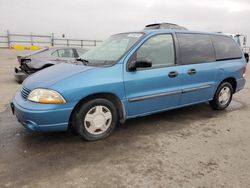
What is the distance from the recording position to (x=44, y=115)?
3355mm

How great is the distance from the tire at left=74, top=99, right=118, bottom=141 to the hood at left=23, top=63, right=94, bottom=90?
512mm

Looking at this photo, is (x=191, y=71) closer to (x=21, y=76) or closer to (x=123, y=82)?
(x=123, y=82)

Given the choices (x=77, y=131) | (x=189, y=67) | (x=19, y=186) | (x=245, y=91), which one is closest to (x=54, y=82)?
(x=77, y=131)

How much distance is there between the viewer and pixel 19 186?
267 cm

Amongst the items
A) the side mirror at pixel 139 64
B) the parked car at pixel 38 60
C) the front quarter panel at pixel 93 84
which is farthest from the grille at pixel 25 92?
the parked car at pixel 38 60

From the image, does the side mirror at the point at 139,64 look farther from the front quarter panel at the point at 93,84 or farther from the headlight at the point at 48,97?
the headlight at the point at 48,97

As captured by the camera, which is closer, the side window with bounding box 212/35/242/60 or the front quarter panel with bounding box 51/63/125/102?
the front quarter panel with bounding box 51/63/125/102

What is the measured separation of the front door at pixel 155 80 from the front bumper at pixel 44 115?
103 cm

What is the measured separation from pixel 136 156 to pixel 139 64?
4.68 feet

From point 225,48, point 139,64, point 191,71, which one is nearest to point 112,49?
point 139,64

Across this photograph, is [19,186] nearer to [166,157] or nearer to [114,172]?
[114,172]

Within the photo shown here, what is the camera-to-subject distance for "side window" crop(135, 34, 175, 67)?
4.22m

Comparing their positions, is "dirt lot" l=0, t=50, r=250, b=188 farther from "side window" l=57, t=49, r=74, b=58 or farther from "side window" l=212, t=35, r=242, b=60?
"side window" l=57, t=49, r=74, b=58

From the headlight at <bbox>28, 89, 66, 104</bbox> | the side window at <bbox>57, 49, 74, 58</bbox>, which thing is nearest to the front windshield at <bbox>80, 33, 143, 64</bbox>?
the headlight at <bbox>28, 89, 66, 104</bbox>
